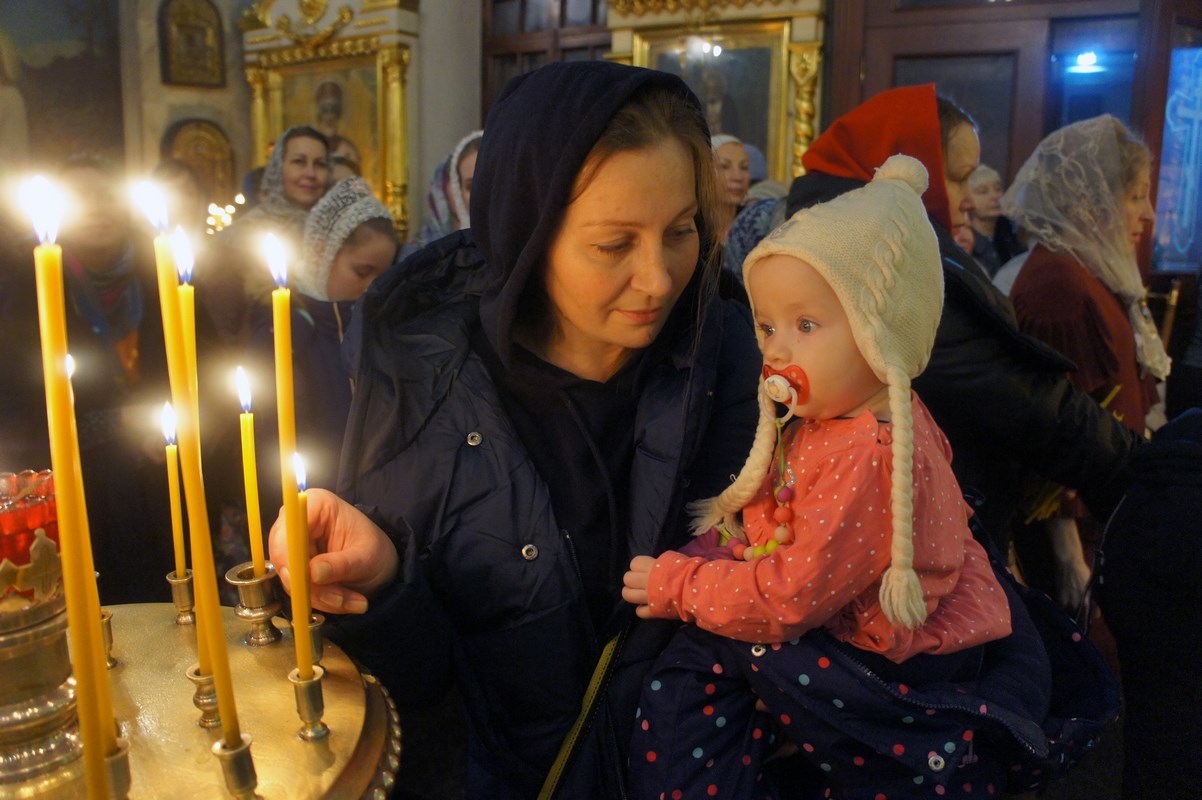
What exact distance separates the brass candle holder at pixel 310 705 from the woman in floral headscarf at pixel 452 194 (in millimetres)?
3182

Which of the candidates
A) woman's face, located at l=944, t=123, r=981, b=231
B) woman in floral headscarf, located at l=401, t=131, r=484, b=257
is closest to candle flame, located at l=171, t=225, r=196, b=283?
woman's face, located at l=944, t=123, r=981, b=231

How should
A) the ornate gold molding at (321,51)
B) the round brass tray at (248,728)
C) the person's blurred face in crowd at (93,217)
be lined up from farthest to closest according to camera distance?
the ornate gold molding at (321,51) → the person's blurred face in crowd at (93,217) → the round brass tray at (248,728)

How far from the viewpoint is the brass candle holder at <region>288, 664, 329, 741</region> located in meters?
0.88

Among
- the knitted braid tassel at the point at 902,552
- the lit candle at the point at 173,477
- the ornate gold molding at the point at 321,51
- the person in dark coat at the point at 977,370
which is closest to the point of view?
the lit candle at the point at 173,477

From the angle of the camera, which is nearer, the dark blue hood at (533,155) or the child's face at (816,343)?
the child's face at (816,343)

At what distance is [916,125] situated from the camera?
7.53ft

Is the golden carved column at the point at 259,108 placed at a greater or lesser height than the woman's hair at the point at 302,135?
greater

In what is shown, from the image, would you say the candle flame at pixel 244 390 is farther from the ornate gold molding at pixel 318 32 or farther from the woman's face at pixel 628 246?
the ornate gold molding at pixel 318 32

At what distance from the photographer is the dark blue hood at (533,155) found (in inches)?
53.2

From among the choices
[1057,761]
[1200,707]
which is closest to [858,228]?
Answer: [1057,761]

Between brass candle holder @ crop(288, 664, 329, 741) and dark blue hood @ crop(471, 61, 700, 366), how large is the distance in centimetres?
74

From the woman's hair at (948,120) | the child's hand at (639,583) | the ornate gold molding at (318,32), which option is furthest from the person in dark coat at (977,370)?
the ornate gold molding at (318,32)

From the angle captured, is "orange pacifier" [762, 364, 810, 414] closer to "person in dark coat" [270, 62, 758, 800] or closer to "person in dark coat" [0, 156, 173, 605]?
"person in dark coat" [270, 62, 758, 800]

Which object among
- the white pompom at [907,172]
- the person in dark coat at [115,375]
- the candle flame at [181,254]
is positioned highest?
the white pompom at [907,172]
